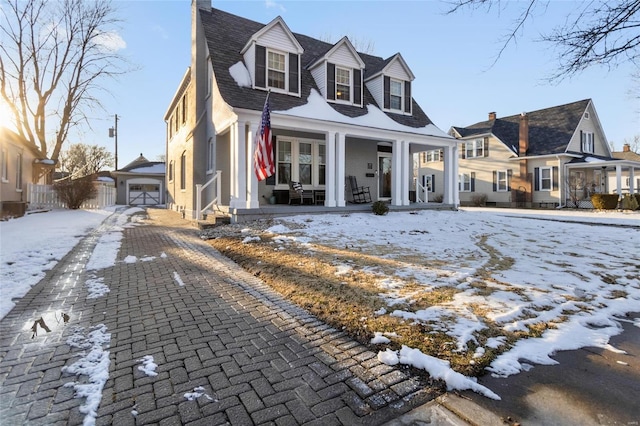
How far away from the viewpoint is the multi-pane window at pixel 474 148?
26906 mm

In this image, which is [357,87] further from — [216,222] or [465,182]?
[465,182]

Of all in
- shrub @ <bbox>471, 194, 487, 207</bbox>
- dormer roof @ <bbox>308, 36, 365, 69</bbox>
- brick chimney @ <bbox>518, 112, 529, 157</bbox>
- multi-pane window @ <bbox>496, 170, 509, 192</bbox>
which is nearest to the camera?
dormer roof @ <bbox>308, 36, 365, 69</bbox>

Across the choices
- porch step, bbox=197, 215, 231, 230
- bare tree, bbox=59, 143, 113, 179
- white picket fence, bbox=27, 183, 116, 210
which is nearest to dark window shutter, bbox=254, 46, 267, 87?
porch step, bbox=197, 215, 231, 230

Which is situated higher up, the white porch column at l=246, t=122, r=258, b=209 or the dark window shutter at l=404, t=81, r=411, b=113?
the dark window shutter at l=404, t=81, r=411, b=113

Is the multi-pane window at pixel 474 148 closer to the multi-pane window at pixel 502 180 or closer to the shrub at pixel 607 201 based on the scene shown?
the multi-pane window at pixel 502 180

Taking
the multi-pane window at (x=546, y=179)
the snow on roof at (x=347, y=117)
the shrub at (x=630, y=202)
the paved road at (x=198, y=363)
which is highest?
the snow on roof at (x=347, y=117)

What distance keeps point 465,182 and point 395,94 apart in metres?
16.2

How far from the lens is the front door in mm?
15461

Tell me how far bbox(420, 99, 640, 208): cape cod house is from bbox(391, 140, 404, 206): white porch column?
10052mm

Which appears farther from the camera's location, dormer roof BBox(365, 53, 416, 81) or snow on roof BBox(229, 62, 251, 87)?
dormer roof BBox(365, 53, 416, 81)

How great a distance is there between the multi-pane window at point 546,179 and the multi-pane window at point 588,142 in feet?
13.2

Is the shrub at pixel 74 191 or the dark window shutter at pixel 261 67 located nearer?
the dark window shutter at pixel 261 67

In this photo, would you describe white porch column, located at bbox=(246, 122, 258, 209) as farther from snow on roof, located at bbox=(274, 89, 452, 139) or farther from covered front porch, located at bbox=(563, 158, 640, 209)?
covered front porch, located at bbox=(563, 158, 640, 209)

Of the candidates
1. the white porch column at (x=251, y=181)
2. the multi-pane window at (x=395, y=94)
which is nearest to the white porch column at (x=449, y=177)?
the multi-pane window at (x=395, y=94)
